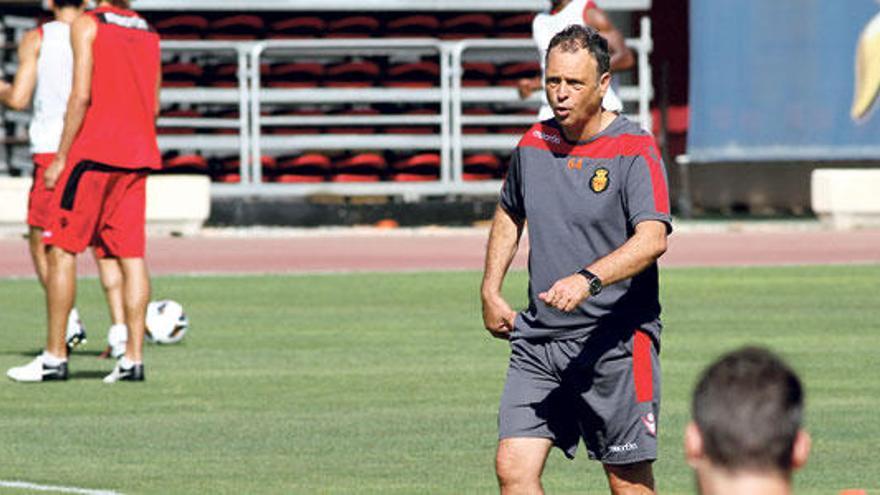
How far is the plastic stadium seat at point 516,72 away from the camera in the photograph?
31.9 metres

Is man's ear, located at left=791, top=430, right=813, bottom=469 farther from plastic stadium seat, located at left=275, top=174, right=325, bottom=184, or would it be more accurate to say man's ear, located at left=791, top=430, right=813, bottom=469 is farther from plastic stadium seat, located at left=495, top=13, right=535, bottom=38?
plastic stadium seat, located at left=495, top=13, right=535, bottom=38

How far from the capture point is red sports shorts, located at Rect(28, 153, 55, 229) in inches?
563

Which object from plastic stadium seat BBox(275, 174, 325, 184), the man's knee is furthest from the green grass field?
plastic stadium seat BBox(275, 174, 325, 184)

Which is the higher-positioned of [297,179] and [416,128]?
[416,128]

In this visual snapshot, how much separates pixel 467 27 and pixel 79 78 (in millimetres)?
19929

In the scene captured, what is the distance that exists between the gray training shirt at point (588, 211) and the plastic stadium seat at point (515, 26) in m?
24.5

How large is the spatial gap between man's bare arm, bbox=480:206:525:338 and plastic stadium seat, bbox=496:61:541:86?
2369cm

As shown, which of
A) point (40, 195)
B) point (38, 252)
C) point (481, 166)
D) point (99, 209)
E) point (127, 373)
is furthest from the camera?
point (481, 166)

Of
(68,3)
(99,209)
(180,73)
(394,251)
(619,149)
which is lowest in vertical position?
(394,251)

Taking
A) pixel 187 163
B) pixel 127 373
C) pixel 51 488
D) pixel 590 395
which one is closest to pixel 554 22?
pixel 127 373

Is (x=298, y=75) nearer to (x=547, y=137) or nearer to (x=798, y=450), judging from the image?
(x=547, y=137)

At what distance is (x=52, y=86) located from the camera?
14180 mm

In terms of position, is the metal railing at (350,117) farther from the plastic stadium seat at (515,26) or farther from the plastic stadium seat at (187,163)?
the plastic stadium seat at (515,26)

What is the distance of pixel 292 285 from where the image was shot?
2150 cm
